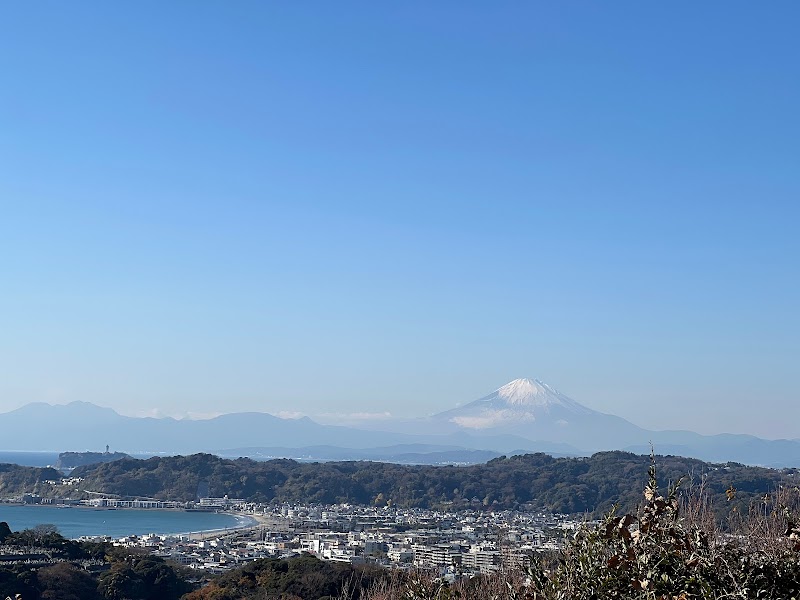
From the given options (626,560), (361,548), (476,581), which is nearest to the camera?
(626,560)

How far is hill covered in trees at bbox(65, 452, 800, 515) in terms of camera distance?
177 feet

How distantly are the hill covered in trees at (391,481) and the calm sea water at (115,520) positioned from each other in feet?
22.3

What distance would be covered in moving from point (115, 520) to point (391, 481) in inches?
751

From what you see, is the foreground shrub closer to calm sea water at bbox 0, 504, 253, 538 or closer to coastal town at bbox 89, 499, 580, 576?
coastal town at bbox 89, 499, 580, 576

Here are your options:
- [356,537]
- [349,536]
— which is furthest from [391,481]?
[356,537]

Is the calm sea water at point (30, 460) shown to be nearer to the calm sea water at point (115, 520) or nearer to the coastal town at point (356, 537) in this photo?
the calm sea water at point (115, 520)

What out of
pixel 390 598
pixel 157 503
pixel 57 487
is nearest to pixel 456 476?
pixel 157 503

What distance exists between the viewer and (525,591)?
3.62 metres

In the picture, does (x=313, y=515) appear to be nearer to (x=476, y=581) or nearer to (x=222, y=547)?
(x=222, y=547)

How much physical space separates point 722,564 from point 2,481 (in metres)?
76.7

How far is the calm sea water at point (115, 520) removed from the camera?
48909 mm

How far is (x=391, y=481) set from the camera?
6706 cm

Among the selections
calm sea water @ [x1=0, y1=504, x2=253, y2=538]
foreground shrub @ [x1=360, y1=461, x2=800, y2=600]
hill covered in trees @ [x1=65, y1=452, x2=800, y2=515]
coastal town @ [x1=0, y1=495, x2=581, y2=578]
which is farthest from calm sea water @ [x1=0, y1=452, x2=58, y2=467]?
foreground shrub @ [x1=360, y1=461, x2=800, y2=600]

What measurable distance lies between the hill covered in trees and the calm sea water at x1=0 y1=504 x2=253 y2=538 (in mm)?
6810
